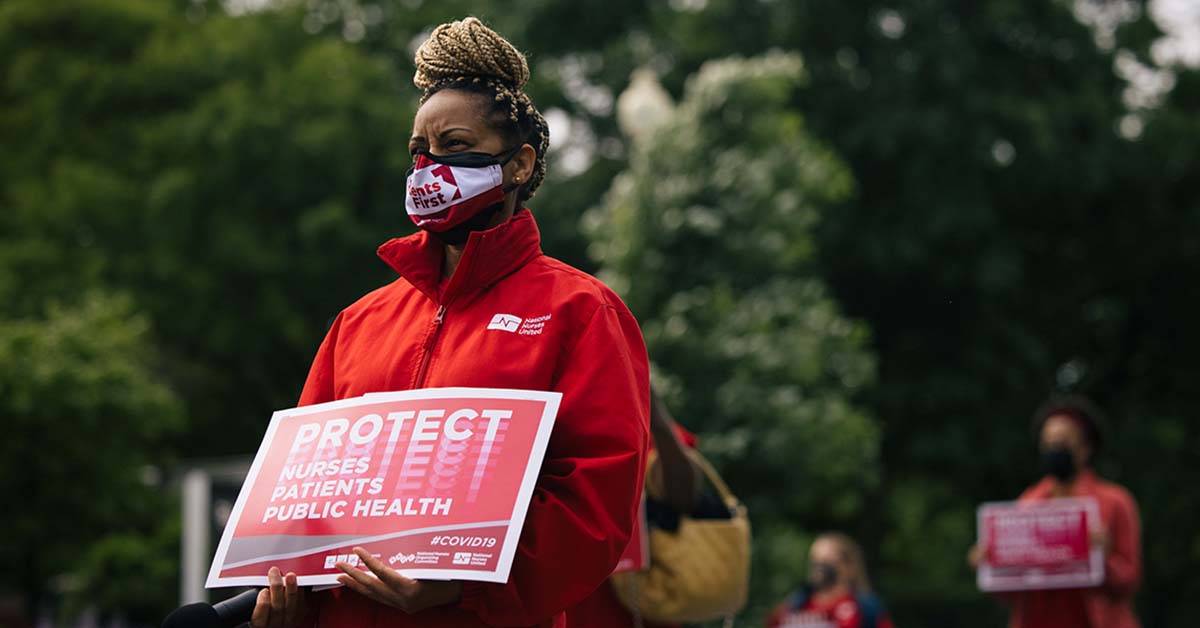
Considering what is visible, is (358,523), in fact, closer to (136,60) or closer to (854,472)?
(854,472)

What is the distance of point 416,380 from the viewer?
3.46 meters

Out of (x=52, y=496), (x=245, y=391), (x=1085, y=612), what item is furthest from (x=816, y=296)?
(x=245, y=391)

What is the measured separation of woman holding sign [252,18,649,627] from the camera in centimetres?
321

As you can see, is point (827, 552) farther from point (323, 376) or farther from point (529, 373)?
point (529, 373)

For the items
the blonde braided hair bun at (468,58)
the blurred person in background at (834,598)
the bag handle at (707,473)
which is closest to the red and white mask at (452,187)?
the blonde braided hair bun at (468,58)

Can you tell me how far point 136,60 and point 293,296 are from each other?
5186 millimetres

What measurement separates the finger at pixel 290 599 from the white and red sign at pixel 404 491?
0.07ft

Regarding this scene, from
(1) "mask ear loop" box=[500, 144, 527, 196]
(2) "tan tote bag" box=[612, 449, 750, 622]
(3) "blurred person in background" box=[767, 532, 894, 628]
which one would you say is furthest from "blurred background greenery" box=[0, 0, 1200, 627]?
(1) "mask ear loop" box=[500, 144, 527, 196]

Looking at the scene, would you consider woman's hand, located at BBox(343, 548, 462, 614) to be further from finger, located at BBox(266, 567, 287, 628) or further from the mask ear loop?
the mask ear loop

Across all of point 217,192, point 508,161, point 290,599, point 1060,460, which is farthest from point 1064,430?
point 217,192

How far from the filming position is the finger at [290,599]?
3.29 m

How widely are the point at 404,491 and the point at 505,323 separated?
385 millimetres

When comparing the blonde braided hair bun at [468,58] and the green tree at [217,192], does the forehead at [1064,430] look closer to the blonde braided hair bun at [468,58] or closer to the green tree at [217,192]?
the blonde braided hair bun at [468,58]

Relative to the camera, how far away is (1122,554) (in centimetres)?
1011
